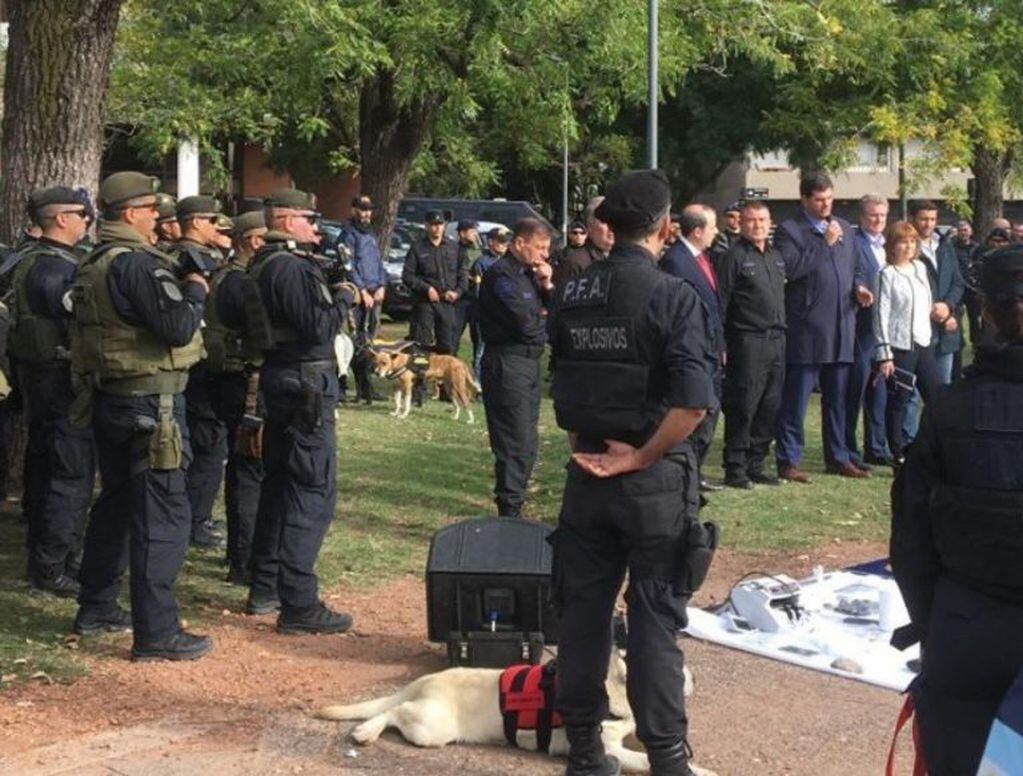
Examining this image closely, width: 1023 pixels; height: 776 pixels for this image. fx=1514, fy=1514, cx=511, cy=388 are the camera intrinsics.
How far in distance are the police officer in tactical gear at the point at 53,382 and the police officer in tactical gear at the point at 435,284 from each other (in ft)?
26.0

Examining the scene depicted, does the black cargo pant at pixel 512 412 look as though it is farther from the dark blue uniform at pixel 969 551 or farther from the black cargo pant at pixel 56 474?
the dark blue uniform at pixel 969 551

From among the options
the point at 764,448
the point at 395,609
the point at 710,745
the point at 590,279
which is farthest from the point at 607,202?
the point at 764,448

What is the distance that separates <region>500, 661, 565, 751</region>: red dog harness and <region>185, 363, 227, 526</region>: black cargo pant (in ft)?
10.6

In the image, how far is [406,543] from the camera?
8672 millimetres

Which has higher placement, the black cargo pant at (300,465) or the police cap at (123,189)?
the police cap at (123,189)

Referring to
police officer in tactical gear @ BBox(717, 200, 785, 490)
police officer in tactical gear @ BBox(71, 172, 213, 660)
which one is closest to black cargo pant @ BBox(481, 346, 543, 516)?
police officer in tactical gear @ BBox(717, 200, 785, 490)

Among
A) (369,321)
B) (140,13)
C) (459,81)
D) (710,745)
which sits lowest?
(710,745)

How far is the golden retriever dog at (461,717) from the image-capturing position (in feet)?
17.1

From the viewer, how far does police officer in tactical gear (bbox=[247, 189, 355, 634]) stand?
662 centimetres

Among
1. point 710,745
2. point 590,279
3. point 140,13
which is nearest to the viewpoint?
point 590,279

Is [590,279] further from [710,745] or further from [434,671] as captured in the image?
[434,671]

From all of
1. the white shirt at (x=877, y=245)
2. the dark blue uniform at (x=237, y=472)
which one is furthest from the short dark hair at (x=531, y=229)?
the white shirt at (x=877, y=245)

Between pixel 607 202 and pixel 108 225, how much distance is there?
2474 mm

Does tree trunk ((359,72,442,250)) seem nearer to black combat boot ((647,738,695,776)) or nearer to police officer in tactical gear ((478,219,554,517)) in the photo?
police officer in tactical gear ((478,219,554,517))
